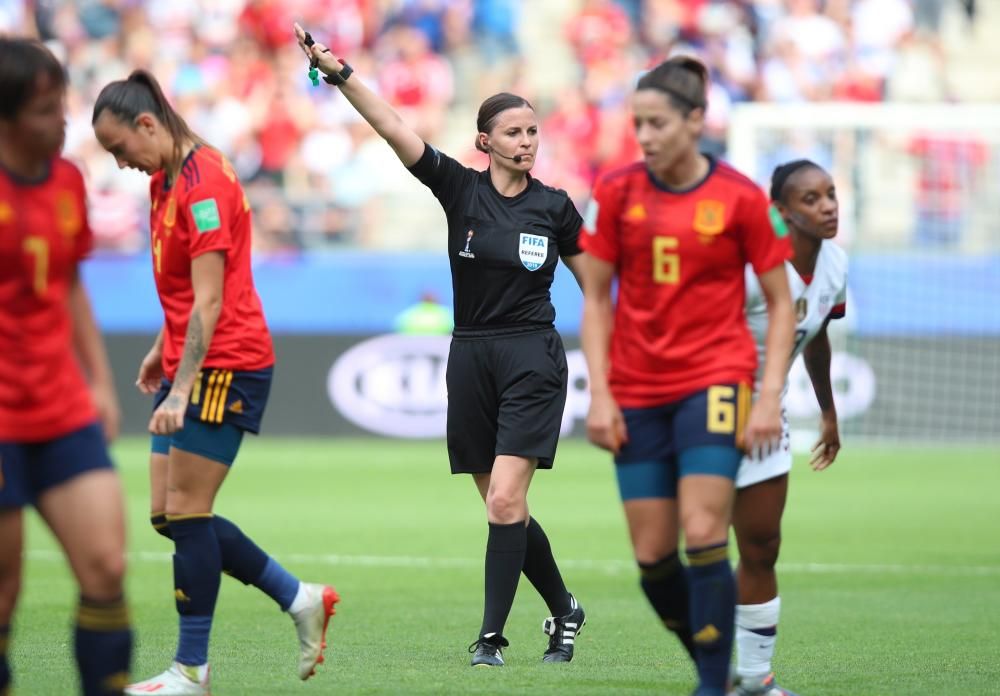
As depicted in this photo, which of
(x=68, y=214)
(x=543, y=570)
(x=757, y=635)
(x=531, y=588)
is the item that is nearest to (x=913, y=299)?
(x=531, y=588)

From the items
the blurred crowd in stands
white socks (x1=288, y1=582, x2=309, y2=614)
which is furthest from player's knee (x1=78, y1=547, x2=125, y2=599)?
the blurred crowd in stands

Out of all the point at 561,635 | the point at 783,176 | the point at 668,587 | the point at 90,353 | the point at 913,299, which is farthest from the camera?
the point at 913,299

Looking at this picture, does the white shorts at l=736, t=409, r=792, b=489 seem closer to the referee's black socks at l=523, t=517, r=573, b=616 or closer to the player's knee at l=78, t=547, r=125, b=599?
the referee's black socks at l=523, t=517, r=573, b=616

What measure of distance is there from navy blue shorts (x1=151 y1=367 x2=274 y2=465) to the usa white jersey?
1.96 meters

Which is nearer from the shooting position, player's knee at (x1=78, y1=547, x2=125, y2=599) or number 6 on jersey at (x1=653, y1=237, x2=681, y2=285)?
player's knee at (x1=78, y1=547, x2=125, y2=599)

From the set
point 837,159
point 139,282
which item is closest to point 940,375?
point 837,159

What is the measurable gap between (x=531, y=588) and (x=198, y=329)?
472cm

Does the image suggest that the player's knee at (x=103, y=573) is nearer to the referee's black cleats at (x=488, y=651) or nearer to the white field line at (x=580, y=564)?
the referee's black cleats at (x=488, y=651)

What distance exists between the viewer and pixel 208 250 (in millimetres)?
6172

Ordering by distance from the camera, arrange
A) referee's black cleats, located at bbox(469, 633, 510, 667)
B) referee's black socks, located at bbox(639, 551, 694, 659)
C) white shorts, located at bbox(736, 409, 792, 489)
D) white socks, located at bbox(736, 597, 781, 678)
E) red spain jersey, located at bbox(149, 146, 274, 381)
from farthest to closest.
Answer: referee's black cleats, located at bbox(469, 633, 510, 667) < white socks, located at bbox(736, 597, 781, 678) < red spain jersey, located at bbox(149, 146, 274, 381) < white shorts, located at bbox(736, 409, 792, 489) < referee's black socks, located at bbox(639, 551, 694, 659)

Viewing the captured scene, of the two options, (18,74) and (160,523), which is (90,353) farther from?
(160,523)

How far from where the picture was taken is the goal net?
19422 millimetres

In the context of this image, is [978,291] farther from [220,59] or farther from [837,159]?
[220,59]

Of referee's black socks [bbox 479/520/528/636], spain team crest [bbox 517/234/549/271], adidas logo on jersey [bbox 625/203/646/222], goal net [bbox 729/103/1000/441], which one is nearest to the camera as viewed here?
adidas logo on jersey [bbox 625/203/646/222]
